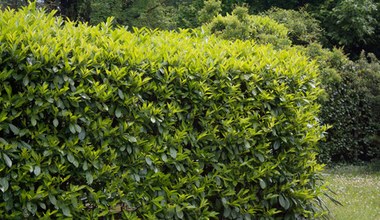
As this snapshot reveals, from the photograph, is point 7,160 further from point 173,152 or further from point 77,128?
point 173,152

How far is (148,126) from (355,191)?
5.00 metres

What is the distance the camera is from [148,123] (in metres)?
4.33

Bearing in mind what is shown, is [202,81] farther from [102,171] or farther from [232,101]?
[102,171]

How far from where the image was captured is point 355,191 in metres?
8.08

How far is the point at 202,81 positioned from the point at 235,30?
3.67 metres

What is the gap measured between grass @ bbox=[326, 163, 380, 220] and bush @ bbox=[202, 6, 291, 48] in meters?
2.36

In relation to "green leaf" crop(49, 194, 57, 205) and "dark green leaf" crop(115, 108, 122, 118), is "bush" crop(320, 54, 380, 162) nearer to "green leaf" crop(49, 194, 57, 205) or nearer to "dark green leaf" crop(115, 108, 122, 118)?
"dark green leaf" crop(115, 108, 122, 118)

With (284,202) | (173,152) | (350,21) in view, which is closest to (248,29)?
(284,202)

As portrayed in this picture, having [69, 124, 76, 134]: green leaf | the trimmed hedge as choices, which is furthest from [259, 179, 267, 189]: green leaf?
[69, 124, 76, 134]: green leaf

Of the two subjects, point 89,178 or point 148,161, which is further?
point 148,161

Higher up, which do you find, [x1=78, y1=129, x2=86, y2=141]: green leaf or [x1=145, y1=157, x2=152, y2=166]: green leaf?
[x1=78, y1=129, x2=86, y2=141]: green leaf

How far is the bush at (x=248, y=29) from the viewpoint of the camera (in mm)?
8016

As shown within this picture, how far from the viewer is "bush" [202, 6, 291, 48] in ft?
26.3

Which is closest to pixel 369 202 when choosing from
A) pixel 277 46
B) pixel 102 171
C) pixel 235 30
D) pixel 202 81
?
pixel 277 46
